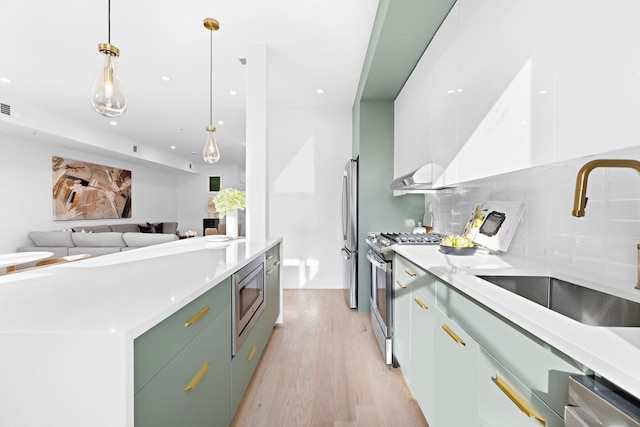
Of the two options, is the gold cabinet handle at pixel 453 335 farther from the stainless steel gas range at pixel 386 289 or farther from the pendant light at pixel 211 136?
the pendant light at pixel 211 136

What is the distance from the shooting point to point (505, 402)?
0.86 meters

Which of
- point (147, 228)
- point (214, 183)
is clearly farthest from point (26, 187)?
point (214, 183)

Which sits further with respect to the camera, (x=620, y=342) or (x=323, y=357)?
(x=323, y=357)

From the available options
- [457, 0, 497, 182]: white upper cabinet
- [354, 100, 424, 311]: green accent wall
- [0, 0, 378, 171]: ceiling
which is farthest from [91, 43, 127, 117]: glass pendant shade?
[354, 100, 424, 311]: green accent wall

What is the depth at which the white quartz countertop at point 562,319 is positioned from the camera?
1.78 ft

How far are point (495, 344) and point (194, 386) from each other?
103 centimetres

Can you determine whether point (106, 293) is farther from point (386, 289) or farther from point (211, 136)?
point (211, 136)

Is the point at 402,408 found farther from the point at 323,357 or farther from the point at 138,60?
the point at 138,60

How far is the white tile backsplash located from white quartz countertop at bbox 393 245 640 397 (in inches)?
2.8

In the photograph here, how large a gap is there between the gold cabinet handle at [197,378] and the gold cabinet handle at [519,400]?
101cm

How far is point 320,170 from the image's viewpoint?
444 centimetres

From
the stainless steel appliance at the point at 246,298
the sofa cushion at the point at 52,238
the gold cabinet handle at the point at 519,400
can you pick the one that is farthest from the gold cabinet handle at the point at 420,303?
the sofa cushion at the point at 52,238

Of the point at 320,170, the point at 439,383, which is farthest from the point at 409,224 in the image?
the point at 439,383

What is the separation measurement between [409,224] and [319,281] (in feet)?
5.38
